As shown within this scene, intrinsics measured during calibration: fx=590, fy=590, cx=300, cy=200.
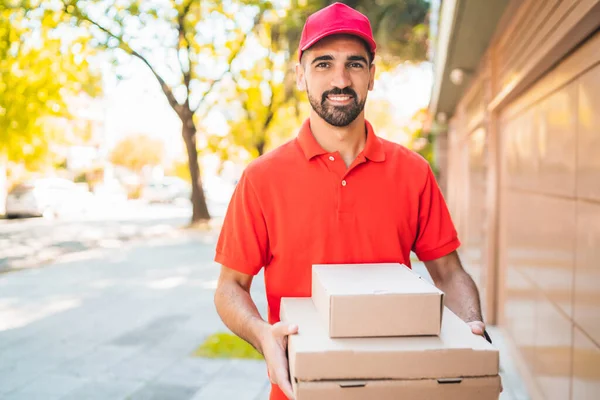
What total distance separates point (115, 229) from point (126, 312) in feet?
40.4

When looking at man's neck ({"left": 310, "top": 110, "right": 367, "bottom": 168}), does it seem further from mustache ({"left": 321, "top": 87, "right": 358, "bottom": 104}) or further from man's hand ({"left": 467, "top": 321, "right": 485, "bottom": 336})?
man's hand ({"left": 467, "top": 321, "right": 485, "bottom": 336})

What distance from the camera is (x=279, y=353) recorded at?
60.0 inches

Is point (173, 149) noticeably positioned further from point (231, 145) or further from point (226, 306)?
point (226, 306)

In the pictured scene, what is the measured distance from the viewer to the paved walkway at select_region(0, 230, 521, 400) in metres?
4.89

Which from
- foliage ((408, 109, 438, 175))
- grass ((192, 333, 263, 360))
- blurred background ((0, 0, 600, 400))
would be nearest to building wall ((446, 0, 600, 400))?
blurred background ((0, 0, 600, 400))

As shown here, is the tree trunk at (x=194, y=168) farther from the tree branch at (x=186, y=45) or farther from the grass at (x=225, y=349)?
the grass at (x=225, y=349)

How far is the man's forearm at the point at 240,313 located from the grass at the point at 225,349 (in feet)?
12.7

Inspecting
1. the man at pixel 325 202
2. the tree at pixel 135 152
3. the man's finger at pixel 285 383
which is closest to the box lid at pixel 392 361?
the man's finger at pixel 285 383

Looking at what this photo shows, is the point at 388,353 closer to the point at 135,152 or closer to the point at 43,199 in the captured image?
the point at 43,199

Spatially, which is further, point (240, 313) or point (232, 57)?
point (232, 57)

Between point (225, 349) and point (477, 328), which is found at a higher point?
point (477, 328)

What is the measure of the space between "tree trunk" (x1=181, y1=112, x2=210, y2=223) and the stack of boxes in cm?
1799

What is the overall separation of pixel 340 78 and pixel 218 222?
1936cm

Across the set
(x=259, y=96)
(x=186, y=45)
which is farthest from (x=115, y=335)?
(x=259, y=96)
